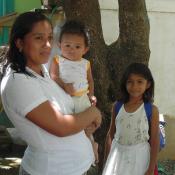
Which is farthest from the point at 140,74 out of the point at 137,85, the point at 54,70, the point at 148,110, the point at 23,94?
the point at 23,94

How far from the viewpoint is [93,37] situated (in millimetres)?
4309

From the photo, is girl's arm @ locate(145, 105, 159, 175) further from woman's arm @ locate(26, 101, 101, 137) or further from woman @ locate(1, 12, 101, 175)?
woman's arm @ locate(26, 101, 101, 137)

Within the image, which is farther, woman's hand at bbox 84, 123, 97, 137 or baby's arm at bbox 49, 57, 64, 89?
baby's arm at bbox 49, 57, 64, 89

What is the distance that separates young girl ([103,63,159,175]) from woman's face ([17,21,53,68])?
1.34 metres

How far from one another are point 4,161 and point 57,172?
333 centimetres

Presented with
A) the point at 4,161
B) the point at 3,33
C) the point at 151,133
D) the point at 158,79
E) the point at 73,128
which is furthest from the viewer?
the point at 3,33

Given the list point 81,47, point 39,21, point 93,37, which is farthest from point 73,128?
point 93,37

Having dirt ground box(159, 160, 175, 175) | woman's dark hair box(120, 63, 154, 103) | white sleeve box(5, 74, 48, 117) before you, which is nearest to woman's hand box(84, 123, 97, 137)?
white sleeve box(5, 74, 48, 117)

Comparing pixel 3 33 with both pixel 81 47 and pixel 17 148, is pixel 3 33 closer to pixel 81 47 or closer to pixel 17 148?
pixel 17 148

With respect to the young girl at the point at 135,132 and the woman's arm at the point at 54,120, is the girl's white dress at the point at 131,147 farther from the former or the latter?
the woman's arm at the point at 54,120

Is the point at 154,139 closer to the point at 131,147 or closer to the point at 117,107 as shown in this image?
the point at 131,147

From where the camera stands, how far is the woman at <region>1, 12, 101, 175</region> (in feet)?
7.22

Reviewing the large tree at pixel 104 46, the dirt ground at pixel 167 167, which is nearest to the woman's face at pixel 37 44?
the large tree at pixel 104 46

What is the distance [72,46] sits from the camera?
287cm
